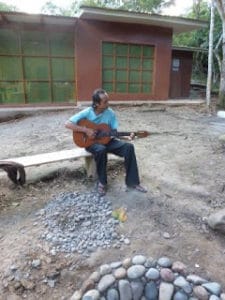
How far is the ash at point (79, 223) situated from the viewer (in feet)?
8.68

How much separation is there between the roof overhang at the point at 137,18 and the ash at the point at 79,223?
6.89 metres

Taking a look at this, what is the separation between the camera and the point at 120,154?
342 cm

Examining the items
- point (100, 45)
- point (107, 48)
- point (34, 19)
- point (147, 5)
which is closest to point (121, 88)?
point (107, 48)

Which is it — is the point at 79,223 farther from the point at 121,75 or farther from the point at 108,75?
the point at 121,75

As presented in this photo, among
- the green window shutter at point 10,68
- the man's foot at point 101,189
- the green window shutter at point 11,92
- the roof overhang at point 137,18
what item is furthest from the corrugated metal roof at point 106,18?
the man's foot at point 101,189

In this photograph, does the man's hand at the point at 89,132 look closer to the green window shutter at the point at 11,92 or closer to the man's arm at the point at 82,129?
the man's arm at the point at 82,129

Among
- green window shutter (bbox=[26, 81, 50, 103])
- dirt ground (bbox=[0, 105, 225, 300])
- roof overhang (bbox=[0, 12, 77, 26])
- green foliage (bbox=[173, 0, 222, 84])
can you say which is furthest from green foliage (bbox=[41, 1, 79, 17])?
dirt ground (bbox=[0, 105, 225, 300])

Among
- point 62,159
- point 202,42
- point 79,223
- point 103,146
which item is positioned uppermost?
point 202,42

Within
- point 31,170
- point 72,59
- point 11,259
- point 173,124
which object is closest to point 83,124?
point 31,170

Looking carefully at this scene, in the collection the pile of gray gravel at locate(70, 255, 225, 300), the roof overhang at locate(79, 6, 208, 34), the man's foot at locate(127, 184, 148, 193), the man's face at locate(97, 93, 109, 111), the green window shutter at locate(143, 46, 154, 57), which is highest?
the roof overhang at locate(79, 6, 208, 34)

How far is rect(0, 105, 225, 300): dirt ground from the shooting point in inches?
94.4

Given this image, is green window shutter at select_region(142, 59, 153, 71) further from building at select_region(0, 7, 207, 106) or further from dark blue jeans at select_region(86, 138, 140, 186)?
dark blue jeans at select_region(86, 138, 140, 186)

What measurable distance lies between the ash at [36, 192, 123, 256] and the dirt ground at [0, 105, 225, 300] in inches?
3.3

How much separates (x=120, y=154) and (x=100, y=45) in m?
7.14
